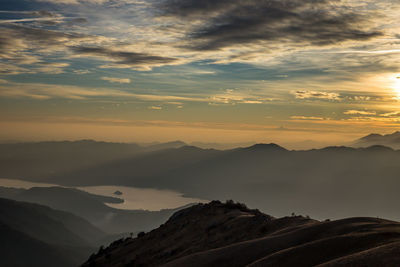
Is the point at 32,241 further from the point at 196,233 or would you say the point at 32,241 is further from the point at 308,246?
the point at 308,246

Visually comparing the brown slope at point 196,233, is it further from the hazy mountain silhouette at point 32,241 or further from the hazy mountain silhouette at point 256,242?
the hazy mountain silhouette at point 32,241

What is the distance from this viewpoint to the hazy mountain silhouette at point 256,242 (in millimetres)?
13641

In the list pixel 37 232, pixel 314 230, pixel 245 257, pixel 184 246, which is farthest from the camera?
pixel 37 232

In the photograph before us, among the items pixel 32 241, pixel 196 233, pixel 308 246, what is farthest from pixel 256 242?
pixel 32 241

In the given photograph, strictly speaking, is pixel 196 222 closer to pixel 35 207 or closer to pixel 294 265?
pixel 294 265

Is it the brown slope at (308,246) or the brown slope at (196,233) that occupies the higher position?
the brown slope at (308,246)

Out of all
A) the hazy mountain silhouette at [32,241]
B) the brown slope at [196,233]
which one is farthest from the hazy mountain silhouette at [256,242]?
the hazy mountain silhouette at [32,241]

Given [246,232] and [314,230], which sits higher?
[314,230]

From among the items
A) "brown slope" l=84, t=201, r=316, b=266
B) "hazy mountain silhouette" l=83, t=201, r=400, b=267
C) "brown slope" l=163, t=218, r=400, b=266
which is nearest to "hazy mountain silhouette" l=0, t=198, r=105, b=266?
"brown slope" l=84, t=201, r=316, b=266

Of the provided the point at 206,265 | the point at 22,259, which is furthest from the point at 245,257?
the point at 22,259

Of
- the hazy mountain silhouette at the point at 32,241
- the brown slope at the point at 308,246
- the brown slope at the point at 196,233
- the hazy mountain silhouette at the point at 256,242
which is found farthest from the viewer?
the hazy mountain silhouette at the point at 32,241

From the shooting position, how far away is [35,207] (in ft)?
643

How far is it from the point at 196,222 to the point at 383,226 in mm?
17378

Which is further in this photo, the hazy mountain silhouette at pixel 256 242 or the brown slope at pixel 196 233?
the brown slope at pixel 196 233
